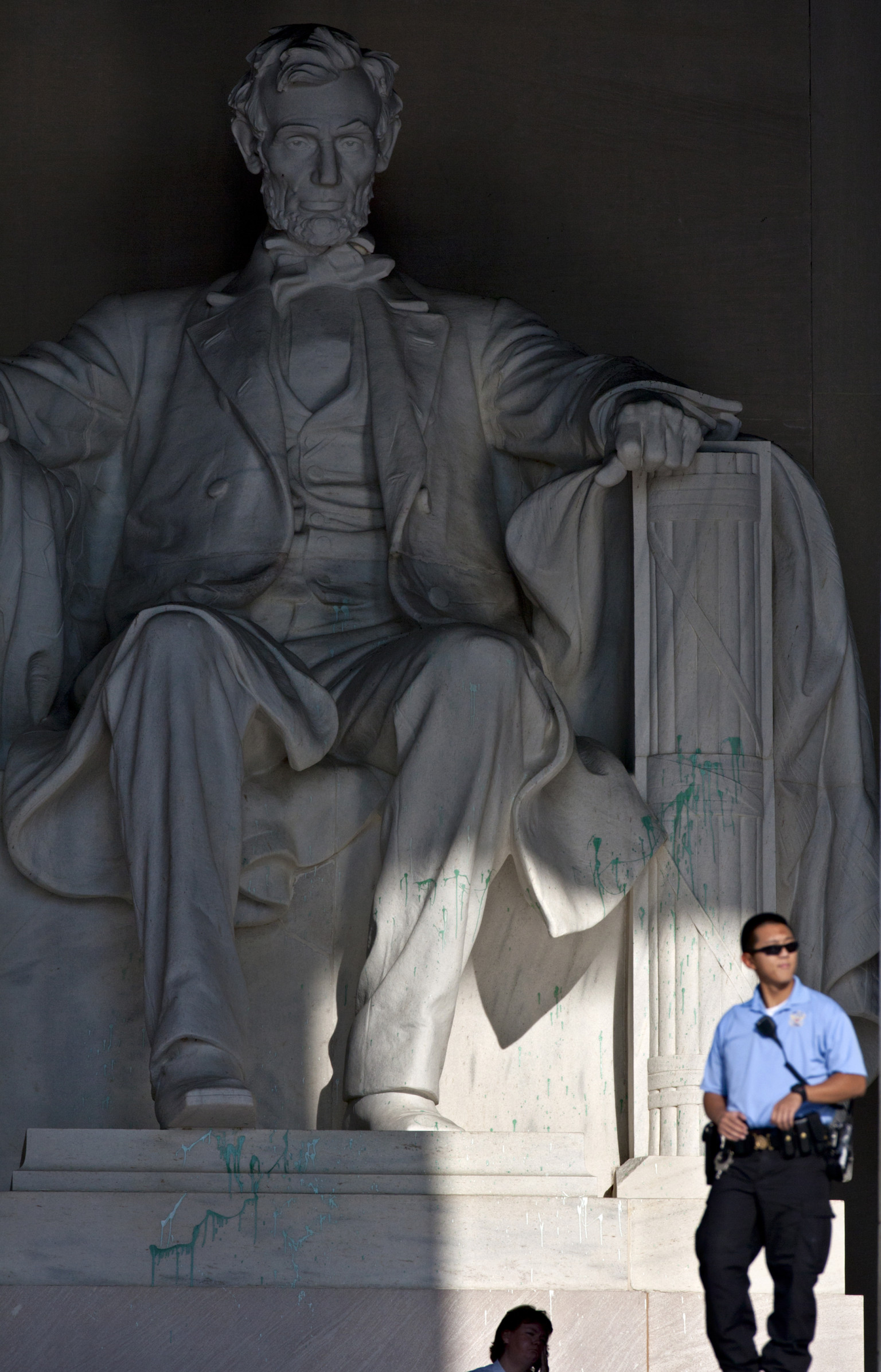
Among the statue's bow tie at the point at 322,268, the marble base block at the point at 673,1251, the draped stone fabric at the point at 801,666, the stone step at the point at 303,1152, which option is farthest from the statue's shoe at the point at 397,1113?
the statue's bow tie at the point at 322,268

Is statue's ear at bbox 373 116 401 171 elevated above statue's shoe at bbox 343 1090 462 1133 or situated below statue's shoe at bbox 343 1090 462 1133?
above

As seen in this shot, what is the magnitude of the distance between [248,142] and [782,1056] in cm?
332

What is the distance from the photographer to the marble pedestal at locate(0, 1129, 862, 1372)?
174 inches

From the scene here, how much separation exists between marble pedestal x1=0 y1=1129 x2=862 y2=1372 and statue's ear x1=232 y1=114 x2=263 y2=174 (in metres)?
2.39

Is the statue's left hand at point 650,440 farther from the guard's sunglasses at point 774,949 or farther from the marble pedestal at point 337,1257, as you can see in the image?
the guard's sunglasses at point 774,949

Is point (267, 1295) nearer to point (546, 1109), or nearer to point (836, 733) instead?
point (546, 1109)

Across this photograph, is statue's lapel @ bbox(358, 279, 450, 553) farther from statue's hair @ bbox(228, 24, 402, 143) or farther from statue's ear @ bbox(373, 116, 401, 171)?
statue's hair @ bbox(228, 24, 402, 143)

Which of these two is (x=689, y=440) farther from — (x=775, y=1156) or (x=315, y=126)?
(x=775, y=1156)

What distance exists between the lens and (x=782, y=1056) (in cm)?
338

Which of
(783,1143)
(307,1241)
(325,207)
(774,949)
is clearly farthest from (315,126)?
(783,1143)

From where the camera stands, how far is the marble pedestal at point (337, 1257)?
4.42 metres

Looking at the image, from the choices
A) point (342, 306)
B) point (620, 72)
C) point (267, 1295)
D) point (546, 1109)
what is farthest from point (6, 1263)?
point (620, 72)

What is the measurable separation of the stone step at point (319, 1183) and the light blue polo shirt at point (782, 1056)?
129 cm

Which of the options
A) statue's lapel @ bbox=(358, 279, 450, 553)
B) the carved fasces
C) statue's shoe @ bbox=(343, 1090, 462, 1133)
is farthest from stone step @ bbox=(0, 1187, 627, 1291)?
statue's lapel @ bbox=(358, 279, 450, 553)
